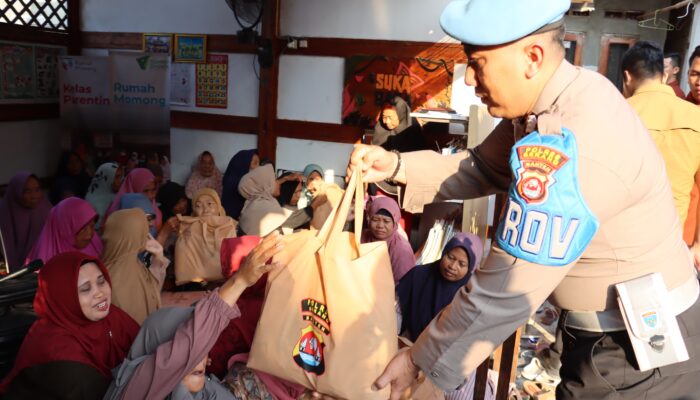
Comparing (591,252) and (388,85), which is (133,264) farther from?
(388,85)

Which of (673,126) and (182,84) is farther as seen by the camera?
(182,84)

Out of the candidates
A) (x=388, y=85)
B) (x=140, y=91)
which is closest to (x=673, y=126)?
(x=388, y=85)

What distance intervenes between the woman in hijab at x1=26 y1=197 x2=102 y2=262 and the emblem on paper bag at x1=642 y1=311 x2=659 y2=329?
10.8 ft

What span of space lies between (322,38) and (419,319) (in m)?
4.73

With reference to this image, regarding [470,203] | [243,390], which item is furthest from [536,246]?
[470,203]

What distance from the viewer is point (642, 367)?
1412mm

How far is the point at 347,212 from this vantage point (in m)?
1.77

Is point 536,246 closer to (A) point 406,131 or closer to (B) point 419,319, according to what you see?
(B) point 419,319

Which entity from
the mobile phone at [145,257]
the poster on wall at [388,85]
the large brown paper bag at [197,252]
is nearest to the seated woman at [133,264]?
the mobile phone at [145,257]

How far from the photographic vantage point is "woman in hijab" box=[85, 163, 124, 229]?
596cm

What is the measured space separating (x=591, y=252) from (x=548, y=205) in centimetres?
25

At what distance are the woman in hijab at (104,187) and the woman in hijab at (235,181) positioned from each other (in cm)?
113

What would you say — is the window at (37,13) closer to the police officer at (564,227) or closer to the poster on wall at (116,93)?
the poster on wall at (116,93)

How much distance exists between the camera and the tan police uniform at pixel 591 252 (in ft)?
4.15
